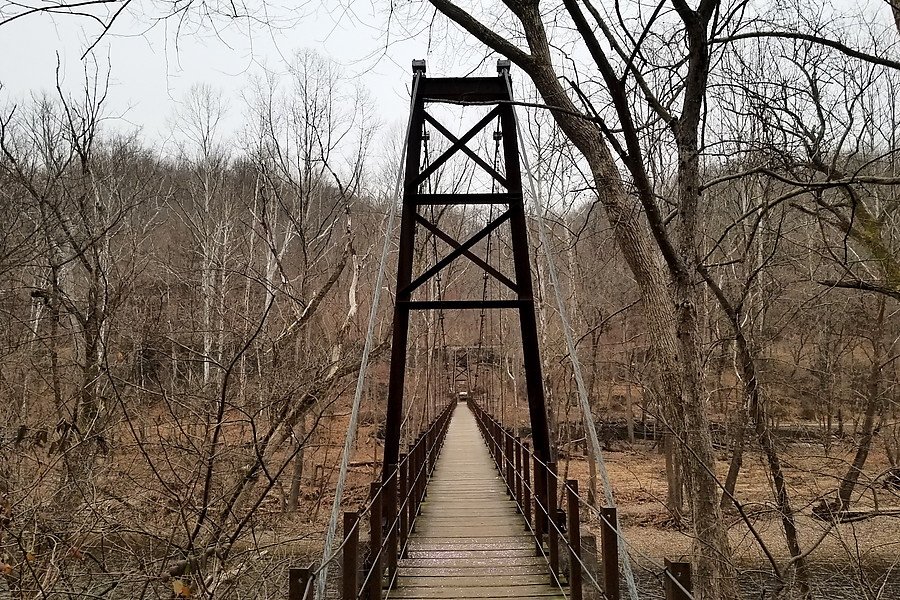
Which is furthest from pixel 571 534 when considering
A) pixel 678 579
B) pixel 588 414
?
pixel 678 579

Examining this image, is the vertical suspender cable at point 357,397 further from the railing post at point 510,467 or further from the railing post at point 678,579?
the railing post at point 510,467

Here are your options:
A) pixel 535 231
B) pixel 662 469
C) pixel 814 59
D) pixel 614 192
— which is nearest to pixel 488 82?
pixel 614 192

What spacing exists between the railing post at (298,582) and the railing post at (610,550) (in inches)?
47.5

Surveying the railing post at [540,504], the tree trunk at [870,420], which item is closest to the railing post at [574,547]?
the railing post at [540,504]

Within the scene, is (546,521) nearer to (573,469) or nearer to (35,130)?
(35,130)

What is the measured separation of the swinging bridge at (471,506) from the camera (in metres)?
2.66

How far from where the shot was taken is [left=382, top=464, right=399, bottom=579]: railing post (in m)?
3.59

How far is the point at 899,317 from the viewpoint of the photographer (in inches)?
480

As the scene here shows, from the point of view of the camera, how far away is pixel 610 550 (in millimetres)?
2428

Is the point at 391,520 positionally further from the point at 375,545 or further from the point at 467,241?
the point at 467,241

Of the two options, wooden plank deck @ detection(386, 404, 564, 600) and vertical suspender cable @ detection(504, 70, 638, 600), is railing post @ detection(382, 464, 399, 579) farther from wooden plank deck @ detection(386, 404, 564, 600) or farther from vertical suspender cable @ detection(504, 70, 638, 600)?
vertical suspender cable @ detection(504, 70, 638, 600)

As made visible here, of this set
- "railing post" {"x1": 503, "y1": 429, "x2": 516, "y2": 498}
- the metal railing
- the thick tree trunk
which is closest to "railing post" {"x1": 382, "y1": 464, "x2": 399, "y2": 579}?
the metal railing

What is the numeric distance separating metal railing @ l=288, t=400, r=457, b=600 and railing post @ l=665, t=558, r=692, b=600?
3.50 ft

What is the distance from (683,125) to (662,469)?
14669 mm
